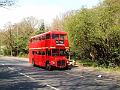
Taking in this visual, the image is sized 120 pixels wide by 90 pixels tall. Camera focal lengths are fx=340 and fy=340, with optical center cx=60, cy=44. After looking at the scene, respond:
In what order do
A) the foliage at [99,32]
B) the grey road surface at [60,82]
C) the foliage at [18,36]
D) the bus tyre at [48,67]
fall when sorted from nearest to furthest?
the grey road surface at [60,82] → the bus tyre at [48,67] → the foliage at [99,32] → the foliage at [18,36]

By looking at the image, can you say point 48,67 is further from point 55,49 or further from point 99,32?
point 99,32

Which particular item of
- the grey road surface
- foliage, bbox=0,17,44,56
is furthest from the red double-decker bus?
foliage, bbox=0,17,44,56

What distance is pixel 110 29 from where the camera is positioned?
34.9 metres

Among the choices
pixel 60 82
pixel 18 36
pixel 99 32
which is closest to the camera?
pixel 60 82

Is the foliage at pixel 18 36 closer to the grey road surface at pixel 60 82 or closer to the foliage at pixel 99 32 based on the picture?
the foliage at pixel 99 32

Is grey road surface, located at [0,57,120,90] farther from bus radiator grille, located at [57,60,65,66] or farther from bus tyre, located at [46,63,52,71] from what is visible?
bus tyre, located at [46,63,52,71]

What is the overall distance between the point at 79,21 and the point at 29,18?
6879cm

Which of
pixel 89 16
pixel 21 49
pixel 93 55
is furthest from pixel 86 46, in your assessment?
pixel 21 49

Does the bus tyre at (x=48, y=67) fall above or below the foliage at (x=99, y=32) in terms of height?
below

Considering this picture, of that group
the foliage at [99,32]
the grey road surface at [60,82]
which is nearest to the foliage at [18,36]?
the foliage at [99,32]

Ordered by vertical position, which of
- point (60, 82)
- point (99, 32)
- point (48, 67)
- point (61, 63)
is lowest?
point (60, 82)

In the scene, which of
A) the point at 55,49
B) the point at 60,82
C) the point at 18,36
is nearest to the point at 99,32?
the point at 55,49

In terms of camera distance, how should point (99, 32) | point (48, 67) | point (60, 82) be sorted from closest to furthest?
point (60, 82)
point (48, 67)
point (99, 32)

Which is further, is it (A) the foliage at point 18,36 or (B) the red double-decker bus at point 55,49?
(A) the foliage at point 18,36
